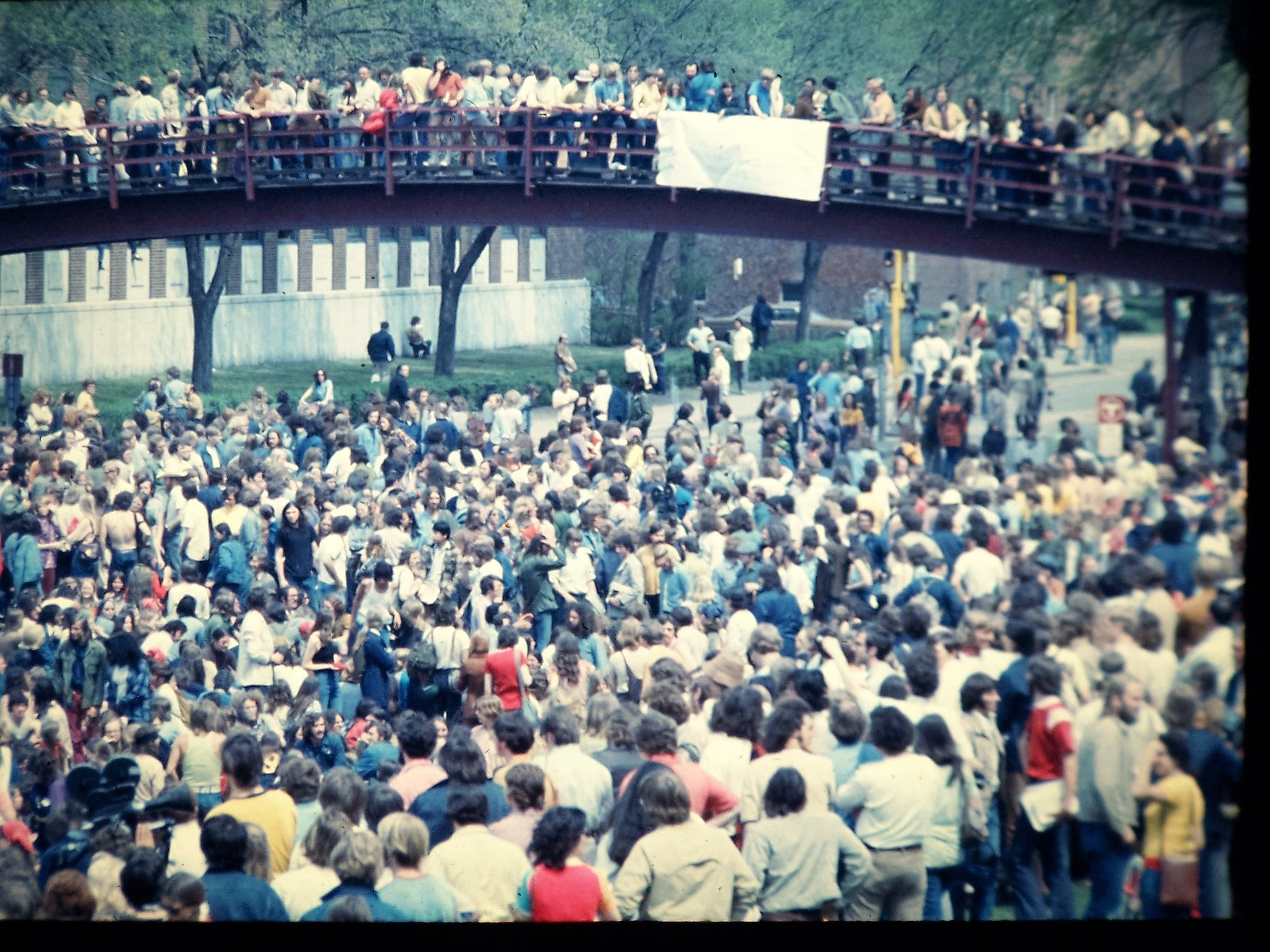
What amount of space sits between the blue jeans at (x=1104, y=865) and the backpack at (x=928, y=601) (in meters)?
1.94

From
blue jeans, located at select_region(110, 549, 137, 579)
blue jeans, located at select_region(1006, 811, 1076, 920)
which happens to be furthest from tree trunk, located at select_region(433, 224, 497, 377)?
blue jeans, located at select_region(1006, 811, 1076, 920)

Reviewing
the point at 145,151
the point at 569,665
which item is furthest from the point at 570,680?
the point at 145,151

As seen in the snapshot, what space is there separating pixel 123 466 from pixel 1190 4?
35.6ft

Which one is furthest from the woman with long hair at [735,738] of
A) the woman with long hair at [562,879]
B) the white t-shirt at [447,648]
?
A: the white t-shirt at [447,648]

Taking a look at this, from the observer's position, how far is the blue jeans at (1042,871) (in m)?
8.97

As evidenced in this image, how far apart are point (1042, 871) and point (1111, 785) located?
2.93ft

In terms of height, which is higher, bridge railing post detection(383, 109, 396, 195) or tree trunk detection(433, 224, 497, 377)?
bridge railing post detection(383, 109, 396, 195)

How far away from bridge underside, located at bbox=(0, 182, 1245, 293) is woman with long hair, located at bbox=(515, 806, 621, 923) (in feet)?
27.8

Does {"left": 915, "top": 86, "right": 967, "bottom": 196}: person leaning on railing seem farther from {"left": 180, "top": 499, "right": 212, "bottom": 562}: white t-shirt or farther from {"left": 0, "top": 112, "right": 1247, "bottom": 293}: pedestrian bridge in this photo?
{"left": 180, "top": 499, "right": 212, "bottom": 562}: white t-shirt

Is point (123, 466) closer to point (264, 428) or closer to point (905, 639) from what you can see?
point (264, 428)

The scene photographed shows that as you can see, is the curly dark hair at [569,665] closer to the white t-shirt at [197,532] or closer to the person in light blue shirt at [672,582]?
the person in light blue shirt at [672,582]

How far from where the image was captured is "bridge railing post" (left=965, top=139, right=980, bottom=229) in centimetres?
1417

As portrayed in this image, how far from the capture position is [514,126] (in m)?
16.1

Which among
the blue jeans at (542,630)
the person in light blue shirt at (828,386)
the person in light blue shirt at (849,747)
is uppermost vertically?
the person in light blue shirt at (828,386)
